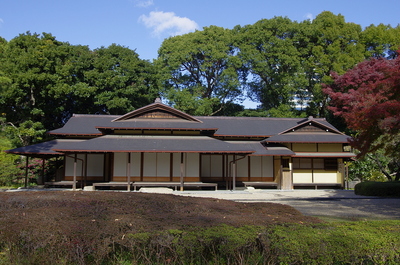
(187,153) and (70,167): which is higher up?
(187,153)

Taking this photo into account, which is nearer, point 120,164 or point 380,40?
point 120,164

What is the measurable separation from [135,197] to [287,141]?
1872cm

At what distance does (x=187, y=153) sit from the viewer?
24.1m

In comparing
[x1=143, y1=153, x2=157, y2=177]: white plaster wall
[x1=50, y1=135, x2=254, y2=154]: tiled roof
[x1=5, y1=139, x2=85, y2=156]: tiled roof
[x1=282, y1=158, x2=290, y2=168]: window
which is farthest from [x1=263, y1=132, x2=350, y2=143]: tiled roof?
[x1=5, y1=139, x2=85, y2=156]: tiled roof

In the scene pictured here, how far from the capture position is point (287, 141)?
25625 millimetres

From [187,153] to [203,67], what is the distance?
19.3 m

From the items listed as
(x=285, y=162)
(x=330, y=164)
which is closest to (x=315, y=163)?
(x=330, y=164)

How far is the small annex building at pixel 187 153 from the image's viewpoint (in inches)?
906

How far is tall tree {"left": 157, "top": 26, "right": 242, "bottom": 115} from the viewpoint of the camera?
130 ft

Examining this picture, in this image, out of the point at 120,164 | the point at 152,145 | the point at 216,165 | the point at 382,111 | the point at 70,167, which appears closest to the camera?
the point at 382,111

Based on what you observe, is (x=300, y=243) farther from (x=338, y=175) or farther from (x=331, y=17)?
(x=331, y=17)

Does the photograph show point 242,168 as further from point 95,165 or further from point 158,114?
point 95,165

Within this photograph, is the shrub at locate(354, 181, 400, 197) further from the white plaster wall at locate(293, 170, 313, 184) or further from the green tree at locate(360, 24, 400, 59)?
the green tree at locate(360, 24, 400, 59)

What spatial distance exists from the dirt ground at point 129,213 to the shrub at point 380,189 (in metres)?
13.2
